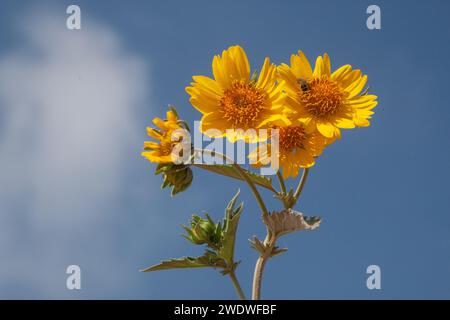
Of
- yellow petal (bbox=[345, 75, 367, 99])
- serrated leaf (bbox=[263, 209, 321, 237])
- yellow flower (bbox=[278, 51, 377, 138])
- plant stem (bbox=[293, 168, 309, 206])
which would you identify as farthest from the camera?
yellow petal (bbox=[345, 75, 367, 99])

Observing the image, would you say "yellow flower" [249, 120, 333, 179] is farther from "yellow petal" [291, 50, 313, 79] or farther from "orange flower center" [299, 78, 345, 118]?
"yellow petal" [291, 50, 313, 79]

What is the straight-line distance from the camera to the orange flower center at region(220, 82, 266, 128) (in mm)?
2244

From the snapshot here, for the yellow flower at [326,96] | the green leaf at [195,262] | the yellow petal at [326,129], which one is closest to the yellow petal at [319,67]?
the yellow flower at [326,96]

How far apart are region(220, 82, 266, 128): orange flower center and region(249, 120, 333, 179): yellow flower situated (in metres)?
0.13

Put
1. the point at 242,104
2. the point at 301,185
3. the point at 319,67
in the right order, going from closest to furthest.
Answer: the point at 301,185 < the point at 242,104 < the point at 319,67

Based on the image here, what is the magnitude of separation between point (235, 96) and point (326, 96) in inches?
15.6

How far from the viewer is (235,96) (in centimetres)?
232

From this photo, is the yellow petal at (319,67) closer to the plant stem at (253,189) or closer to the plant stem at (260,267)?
the plant stem at (253,189)

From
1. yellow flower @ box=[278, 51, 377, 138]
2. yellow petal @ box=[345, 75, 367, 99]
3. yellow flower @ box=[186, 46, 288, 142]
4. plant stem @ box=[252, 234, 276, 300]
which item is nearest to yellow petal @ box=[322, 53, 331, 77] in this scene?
yellow flower @ box=[278, 51, 377, 138]

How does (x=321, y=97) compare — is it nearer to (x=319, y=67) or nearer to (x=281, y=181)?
(x=319, y=67)

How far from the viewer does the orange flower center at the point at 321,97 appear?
2.28 m

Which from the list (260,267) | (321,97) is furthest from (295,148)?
(260,267)
